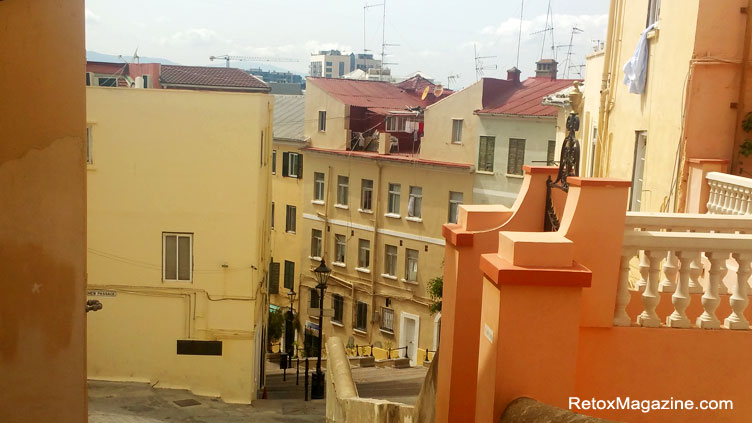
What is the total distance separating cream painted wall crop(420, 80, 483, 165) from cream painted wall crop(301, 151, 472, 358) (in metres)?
0.97

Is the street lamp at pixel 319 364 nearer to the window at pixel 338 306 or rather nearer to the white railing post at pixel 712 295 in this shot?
the window at pixel 338 306

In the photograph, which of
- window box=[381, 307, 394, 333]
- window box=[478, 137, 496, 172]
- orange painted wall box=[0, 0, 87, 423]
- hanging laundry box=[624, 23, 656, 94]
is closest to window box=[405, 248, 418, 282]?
window box=[381, 307, 394, 333]

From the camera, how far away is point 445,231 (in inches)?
298

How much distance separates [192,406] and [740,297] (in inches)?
655

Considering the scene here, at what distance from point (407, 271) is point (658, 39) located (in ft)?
86.3

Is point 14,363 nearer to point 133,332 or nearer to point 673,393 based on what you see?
point 673,393

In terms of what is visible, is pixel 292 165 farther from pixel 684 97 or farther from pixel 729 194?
pixel 729 194

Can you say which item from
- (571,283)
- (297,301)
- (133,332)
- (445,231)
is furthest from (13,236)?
(297,301)

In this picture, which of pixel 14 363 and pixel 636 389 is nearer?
pixel 14 363

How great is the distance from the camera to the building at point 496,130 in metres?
34.9

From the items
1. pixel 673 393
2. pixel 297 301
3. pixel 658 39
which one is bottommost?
pixel 297 301

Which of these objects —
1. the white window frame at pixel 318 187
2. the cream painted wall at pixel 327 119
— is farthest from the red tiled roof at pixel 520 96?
the white window frame at pixel 318 187

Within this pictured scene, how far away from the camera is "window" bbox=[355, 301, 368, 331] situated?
128 ft

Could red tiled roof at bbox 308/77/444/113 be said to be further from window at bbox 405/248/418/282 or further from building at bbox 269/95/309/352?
window at bbox 405/248/418/282
